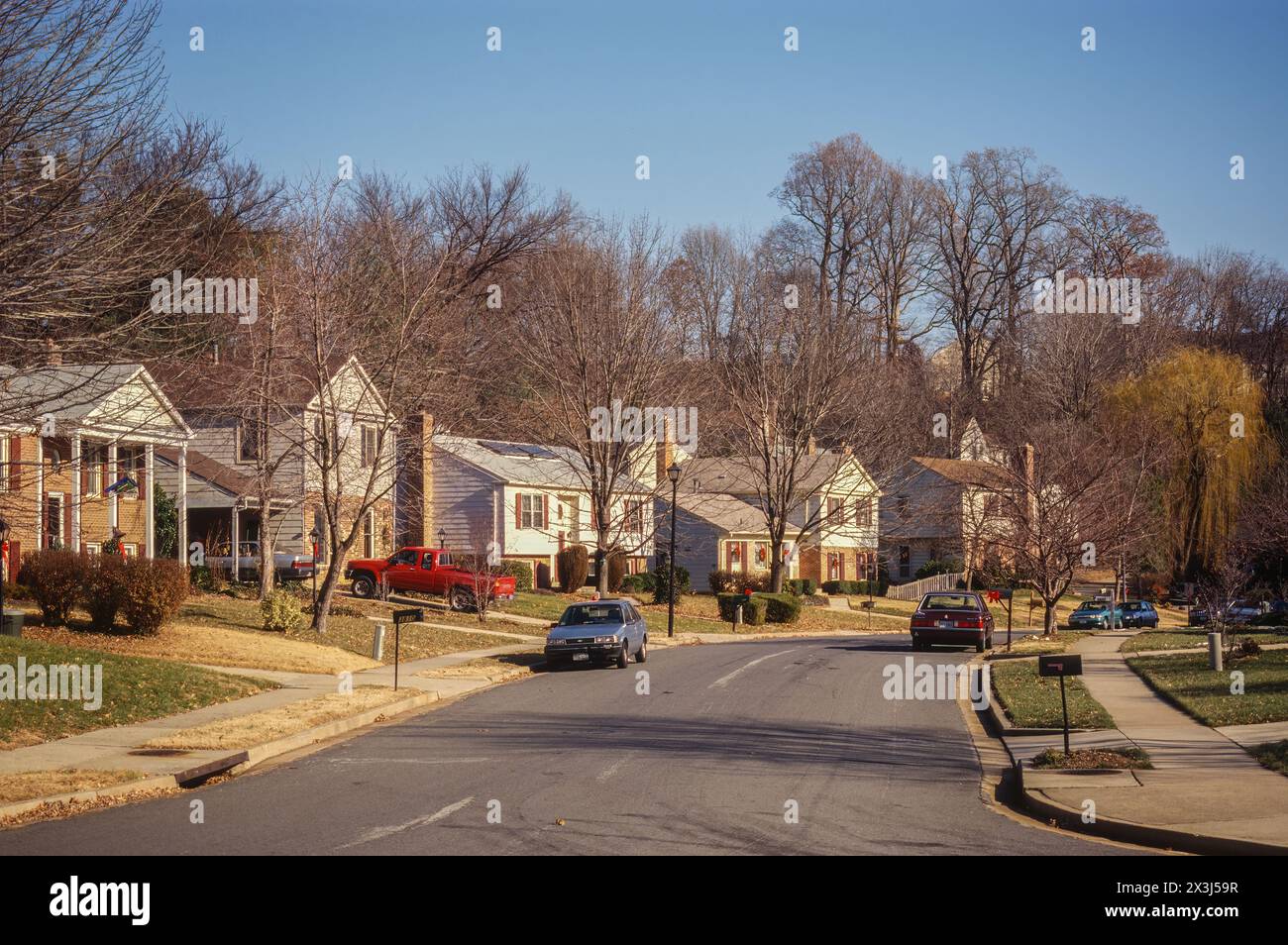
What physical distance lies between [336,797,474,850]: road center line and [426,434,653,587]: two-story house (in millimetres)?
36666

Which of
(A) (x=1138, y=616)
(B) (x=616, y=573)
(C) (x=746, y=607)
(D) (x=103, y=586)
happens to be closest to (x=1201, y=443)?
(A) (x=1138, y=616)

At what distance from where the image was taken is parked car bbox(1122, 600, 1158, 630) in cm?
4944

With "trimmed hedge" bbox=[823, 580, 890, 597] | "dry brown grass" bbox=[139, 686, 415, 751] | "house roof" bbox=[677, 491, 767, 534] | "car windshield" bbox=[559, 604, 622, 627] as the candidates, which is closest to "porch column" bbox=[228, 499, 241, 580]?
"car windshield" bbox=[559, 604, 622, 627]

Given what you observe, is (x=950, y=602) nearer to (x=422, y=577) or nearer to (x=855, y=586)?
(x=422, y=577)

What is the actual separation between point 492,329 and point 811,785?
47.7 meters

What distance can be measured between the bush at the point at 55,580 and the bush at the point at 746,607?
24.9m

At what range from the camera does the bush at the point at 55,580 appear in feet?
77.4

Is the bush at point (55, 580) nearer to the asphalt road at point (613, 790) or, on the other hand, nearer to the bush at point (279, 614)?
the bush at point (279, 614)

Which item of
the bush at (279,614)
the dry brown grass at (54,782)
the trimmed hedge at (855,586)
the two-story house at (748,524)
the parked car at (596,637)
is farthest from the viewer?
the trimmed hedge at (855,586)

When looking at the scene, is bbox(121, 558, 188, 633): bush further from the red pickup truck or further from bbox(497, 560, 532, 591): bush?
bbox(497, 560, 532, 591): bush

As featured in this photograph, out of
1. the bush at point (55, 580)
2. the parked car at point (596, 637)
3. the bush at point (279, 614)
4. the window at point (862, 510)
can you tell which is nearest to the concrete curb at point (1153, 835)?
the parked car at point (596, 637)

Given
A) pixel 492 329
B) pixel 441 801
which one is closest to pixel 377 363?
pixel 441 801
